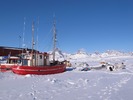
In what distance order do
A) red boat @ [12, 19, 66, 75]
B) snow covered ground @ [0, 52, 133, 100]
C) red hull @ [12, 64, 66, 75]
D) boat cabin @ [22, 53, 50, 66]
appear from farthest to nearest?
boat cabin @ [22, 53, 50, 66] → red boat @ [12, 19, 66, 75] → red hull @ [12, 64, 66, 75] → snow covered ground @ [0, 52, 133, 100]

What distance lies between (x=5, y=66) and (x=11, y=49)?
3043 centimetres

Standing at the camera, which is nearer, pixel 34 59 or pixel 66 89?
pixel 66 89

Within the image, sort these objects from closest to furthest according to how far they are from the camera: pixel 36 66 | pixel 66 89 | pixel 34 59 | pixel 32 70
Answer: pixel 66 89, pixel 32 70, pixel 36 66, pixel 34 59

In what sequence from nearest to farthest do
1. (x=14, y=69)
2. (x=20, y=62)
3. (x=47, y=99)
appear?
(x=47, y=99), (x=14, y=69), (x=20, y=62)

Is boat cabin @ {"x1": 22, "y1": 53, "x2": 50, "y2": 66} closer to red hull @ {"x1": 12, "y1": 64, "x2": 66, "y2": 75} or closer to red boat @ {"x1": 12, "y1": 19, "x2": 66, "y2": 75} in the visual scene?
red boat @ {"x1": 12, "y1": 19, "x2": 66, "y2": 75}

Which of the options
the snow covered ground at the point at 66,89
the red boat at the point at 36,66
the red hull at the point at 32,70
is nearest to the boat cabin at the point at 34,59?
the red boat at the point at 36,66

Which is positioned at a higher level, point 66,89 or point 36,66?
point 36,66

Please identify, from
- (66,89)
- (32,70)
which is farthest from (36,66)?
(66,89)

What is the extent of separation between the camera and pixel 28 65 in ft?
121

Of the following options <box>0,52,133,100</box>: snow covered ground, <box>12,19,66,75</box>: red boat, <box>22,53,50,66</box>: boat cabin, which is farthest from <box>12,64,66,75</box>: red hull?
<box>0,52,133,100</box>: snow covered ground

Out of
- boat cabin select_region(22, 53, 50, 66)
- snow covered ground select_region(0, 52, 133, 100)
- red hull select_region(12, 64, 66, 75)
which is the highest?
boat cabin select_region(22, 53, 50, 66)

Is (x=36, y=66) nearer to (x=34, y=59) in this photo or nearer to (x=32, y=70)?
(x=32, y=70)

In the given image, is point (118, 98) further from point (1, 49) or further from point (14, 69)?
point (1, 49)

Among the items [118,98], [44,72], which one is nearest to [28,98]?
[118,98]
